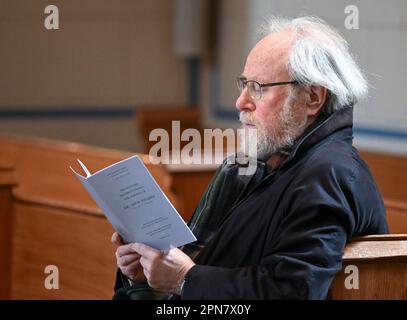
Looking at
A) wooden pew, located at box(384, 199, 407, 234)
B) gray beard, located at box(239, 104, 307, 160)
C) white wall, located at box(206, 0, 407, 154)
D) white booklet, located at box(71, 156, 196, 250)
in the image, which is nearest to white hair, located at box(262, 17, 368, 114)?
gray beard, located at box(239, 104, 307, 160)

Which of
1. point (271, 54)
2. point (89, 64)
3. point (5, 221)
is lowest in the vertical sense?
point (5, 221)

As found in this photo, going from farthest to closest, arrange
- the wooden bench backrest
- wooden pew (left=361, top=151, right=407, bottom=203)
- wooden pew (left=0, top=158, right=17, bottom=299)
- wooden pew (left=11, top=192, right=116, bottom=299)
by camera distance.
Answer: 1. the wooden bench backrest
2. wooden pew (left=361, top=151, right=407, bottom=203)
3. wooden pew (left=0, top=158, right=17, bottom=299)
4. wooden pew (left=11, top=192, right=116, bottom=299)

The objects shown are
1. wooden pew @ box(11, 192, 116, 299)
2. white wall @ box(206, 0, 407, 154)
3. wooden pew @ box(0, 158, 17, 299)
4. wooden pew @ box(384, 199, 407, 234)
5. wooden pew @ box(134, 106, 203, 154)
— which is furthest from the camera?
wooden pew @ box(134, 106, 203, 154)

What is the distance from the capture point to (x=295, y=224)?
2545 millimetres

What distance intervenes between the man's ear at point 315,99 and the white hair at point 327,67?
0.07 feet

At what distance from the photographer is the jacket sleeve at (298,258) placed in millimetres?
2482

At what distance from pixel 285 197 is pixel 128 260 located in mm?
586

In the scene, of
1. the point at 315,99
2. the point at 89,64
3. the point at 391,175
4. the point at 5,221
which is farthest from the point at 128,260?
the point at 89,64

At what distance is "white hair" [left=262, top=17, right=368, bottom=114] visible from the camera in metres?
2.75

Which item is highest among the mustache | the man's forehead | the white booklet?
the man's forehead

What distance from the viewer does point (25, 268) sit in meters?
5.11

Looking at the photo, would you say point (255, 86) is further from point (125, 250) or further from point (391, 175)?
point (391, 175)

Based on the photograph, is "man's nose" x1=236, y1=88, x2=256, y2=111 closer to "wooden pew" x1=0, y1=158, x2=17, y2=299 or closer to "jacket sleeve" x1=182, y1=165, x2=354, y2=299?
"jacket sleeve" x1=182, y1=165, x2=354, y2=299

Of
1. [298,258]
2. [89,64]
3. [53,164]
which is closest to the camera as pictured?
[298,258]
